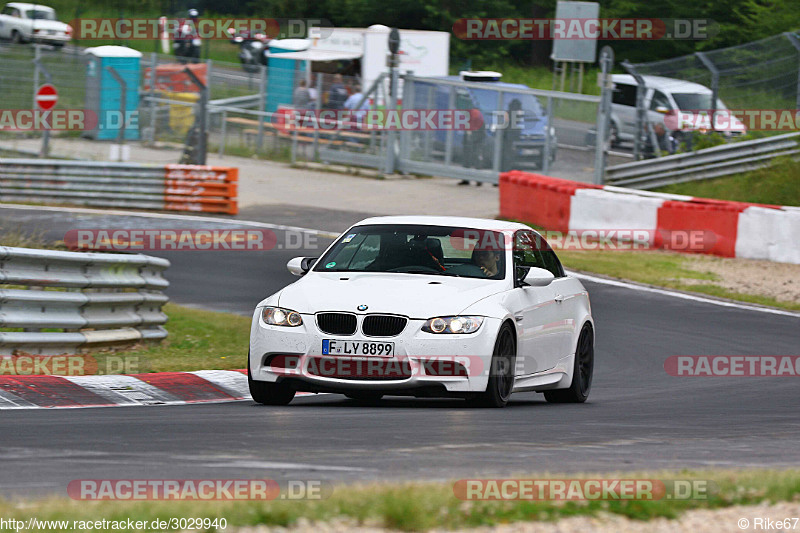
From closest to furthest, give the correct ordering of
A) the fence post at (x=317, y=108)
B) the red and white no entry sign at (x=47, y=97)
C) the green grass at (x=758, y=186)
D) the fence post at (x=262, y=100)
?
the green grass at (x=758, y=186) < the red and white no entry sign at (x=47, y=97) < the fence post at (x=317, y=108) < the fence post at (x=262, y=100)

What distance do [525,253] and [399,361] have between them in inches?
76.8

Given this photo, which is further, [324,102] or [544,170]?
[324,102]

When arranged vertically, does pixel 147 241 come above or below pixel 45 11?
below

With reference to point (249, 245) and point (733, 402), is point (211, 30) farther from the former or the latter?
point (733, 402)

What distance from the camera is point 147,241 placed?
69.1 ft

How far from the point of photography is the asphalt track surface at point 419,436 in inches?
247

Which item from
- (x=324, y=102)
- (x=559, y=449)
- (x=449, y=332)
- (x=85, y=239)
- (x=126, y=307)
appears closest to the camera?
(x=559, y=449)

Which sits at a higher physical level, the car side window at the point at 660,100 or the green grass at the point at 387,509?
the car side window at the point at 660,100

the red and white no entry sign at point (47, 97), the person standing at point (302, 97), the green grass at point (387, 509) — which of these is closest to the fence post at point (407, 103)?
the person standing at point (302, 97)

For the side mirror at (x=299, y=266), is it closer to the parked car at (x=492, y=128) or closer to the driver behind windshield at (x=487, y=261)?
the driver behind windshield at (x=487, y=261)

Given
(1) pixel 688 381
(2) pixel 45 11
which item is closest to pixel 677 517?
(1) pixel 688 381

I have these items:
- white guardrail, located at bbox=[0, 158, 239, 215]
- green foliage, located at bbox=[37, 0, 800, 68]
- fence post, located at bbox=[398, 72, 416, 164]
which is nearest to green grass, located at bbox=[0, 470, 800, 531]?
white guardrail, located at bbox=[0, 158, 239, 215]

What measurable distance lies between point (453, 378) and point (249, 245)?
42.3ft

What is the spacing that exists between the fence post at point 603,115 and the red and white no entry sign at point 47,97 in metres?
12.2
